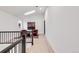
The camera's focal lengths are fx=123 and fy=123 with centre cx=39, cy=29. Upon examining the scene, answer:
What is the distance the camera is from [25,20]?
56.1 ft

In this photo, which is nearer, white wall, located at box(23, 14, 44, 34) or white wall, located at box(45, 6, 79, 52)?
white wall, located at box(45, 6, 79, 52)

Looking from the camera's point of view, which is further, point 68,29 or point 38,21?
point 38,21

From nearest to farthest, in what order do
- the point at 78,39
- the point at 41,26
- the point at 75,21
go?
1. the point at 78,39
2. the point at 75,21
3. the point at 41,26

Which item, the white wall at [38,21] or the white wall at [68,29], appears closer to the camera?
the white wall at [68,29]

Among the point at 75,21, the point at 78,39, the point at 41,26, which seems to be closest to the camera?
the point at 78,39

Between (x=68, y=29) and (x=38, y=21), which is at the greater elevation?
(x=38, y=21)
